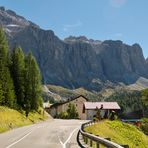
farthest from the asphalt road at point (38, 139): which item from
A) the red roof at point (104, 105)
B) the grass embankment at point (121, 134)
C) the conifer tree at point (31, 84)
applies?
the red roof at point (104, 105)

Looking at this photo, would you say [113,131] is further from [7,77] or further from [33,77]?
[33,77]

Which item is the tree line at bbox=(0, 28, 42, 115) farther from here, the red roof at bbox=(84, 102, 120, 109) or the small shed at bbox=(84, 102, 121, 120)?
the red roof at bbox=(84, 102, 120, 109)

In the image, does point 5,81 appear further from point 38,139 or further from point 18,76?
point 38,139

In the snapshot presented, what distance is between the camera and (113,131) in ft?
188

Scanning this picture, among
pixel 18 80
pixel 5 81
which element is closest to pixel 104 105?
pixel 18 80

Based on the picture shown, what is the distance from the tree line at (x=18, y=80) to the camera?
78750 millimetres

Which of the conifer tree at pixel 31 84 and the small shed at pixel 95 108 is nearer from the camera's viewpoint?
the conifer tree at pixel 31 84

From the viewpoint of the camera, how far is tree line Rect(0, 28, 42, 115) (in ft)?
258

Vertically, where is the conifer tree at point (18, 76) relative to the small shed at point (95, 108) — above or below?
above

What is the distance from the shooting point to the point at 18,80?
89.1 m

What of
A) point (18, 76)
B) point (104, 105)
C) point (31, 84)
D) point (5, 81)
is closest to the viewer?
point (5, 81)

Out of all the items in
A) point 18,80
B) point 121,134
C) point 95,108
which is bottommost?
point 121,134

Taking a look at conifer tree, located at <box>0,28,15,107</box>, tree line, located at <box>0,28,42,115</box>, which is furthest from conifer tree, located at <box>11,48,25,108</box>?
conifer tree, located at <box>0,28,15,107</box>

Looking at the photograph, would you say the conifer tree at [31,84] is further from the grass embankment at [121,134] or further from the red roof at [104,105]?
the red roof at [104,105]
